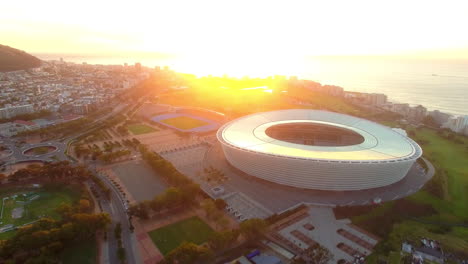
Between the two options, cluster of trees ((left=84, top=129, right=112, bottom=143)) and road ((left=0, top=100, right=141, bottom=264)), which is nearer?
road ((left=0, top=100, right=141, bottom=264))

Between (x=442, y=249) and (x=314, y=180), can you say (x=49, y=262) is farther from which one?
(x=442, y=249)

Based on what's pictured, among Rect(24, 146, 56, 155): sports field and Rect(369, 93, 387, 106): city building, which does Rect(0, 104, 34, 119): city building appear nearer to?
Rect(24, 146, 56, 155): sports field

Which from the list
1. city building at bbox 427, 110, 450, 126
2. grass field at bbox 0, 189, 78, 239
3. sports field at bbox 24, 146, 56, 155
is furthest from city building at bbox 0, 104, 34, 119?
city building at bbox 427, 110, 450, 126

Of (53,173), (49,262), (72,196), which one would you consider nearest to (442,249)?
(49,262)

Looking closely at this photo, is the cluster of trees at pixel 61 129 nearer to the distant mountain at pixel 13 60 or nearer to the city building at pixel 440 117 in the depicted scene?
the city building at pixel 440 117

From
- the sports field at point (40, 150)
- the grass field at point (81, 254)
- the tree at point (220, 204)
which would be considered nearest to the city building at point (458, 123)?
the tree at point (220, 204)
